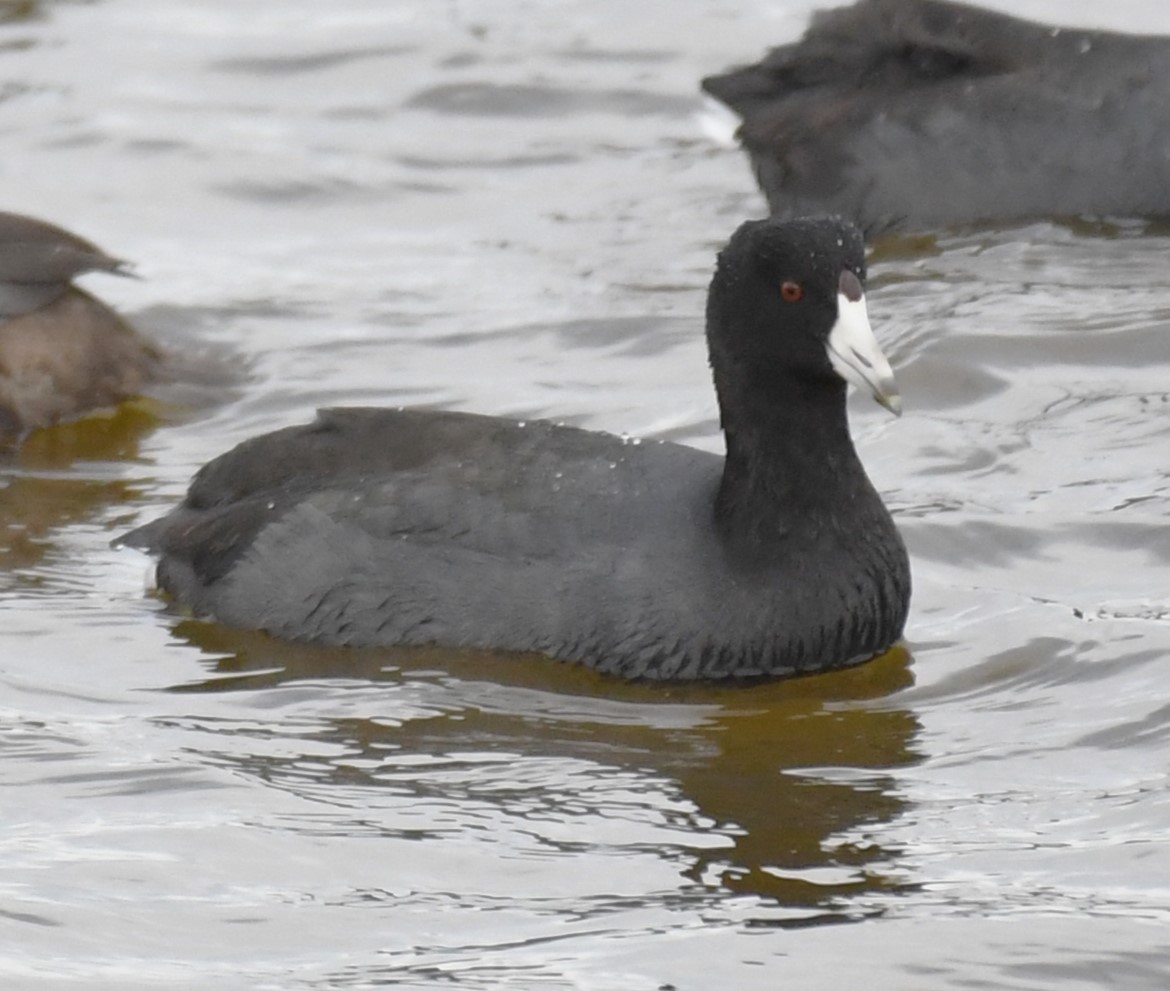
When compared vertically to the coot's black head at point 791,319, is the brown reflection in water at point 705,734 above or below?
below

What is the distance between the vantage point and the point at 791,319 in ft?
18.3

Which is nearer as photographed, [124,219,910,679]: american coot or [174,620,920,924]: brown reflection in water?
[174,620,920,924]: brown reflection in water

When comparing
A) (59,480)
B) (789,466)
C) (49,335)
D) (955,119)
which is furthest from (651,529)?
(955,119)

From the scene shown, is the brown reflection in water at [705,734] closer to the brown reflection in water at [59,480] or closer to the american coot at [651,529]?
the american coot at [651,529]

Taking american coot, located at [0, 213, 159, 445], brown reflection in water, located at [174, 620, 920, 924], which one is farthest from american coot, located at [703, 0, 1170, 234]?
brown reflection in water, located at [174, 620, 920, 924]

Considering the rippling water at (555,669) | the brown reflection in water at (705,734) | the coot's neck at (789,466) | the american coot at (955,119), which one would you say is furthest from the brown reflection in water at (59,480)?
the american coot at (955,119)

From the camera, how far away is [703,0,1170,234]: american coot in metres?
8.69

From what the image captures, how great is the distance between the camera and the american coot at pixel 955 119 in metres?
8.69

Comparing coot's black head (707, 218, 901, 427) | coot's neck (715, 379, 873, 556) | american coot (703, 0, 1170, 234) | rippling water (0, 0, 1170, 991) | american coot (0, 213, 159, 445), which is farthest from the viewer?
american coot (703, 0, 1170, 234)

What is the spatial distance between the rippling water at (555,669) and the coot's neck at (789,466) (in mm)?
379

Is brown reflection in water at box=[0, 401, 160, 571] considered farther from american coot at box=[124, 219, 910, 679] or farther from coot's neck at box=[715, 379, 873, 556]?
coot's neck at box=[715, 379, 873, 556]

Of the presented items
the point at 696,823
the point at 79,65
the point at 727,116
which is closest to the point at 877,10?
the point at 727,116

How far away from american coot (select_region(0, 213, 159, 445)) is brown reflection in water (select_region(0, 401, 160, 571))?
7 cm

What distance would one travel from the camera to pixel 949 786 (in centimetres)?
496
